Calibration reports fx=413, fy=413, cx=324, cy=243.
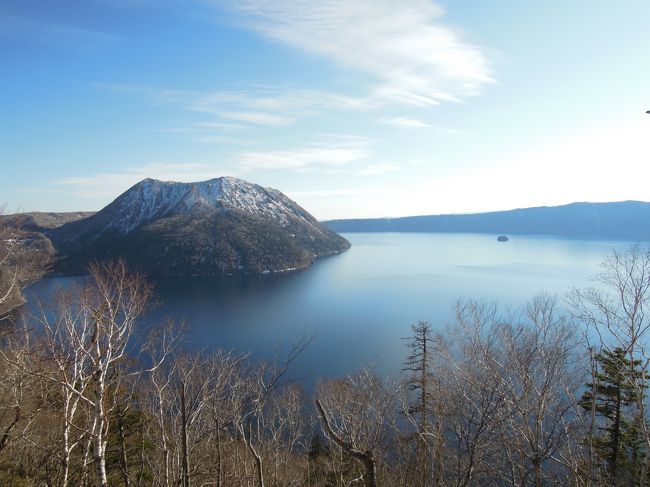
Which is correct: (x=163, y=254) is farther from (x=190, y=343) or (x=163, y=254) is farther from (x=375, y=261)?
(x=190, y=343)

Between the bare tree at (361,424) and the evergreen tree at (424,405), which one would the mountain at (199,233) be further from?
the evergreen tree at (424,405)

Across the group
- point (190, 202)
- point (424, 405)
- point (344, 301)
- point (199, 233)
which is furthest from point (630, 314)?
point (190, 202)

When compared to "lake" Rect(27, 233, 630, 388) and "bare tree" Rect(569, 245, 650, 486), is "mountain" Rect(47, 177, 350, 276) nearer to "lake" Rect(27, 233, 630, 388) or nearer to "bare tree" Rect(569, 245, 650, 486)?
"lake" Rect(27, 233, 630, 388)

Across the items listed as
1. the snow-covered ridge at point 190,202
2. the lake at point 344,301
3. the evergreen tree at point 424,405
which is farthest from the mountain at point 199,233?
Result: the evergreen tree at point 424,405

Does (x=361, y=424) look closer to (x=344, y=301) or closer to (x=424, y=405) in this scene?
(x=424, y=405)

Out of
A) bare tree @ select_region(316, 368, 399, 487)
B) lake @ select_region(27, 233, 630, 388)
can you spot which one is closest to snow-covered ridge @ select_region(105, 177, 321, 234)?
lake @ select_region(27, 233, 630, 388)

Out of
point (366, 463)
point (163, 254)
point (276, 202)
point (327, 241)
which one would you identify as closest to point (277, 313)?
point (366, 463)
